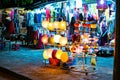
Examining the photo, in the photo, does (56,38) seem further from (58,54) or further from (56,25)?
(58,54)

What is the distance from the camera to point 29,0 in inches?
835

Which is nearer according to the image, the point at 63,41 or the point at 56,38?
the point at 63,41

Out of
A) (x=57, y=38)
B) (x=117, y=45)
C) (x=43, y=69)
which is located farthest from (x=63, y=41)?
(x=117, y=45)

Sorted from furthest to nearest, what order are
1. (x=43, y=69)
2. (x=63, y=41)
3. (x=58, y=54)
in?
(x=43, y=69) < (x=58, y=54) < (x=63, y=41)

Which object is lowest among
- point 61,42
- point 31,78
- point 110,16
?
point 31,78

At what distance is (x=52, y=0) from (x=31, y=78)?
27.4 feet

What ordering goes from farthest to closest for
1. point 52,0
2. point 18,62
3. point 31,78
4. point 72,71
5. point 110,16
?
point 52,0 < point 110,16 < point 18,62 < point 72,71 < point 31,78

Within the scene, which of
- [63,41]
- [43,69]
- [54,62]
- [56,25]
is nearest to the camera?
[63,41]

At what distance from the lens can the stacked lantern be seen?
11242 millimetres

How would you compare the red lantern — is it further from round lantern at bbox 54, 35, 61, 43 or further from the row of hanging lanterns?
the row of hanging lanterns

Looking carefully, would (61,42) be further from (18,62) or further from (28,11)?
(28,11)

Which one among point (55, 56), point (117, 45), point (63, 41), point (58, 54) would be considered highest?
point (117, 45)

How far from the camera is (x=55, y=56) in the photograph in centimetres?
1165

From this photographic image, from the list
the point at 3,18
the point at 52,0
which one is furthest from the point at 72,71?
the point at 3,18
